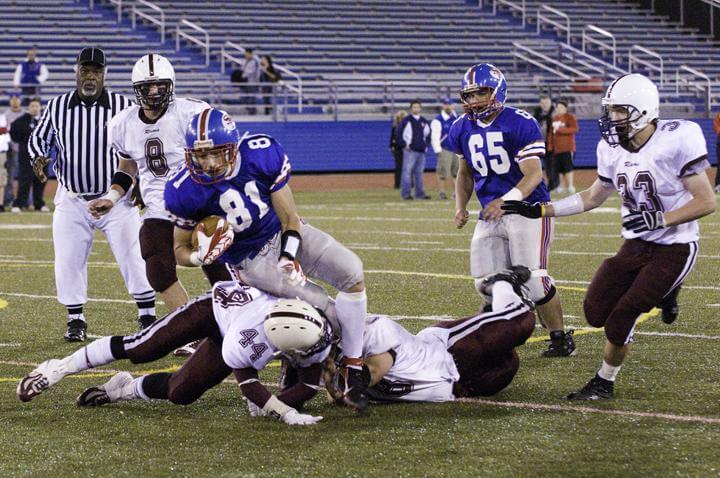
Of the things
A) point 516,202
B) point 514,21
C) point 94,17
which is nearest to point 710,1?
point 514,21

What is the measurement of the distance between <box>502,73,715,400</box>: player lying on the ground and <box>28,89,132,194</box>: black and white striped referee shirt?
275cm

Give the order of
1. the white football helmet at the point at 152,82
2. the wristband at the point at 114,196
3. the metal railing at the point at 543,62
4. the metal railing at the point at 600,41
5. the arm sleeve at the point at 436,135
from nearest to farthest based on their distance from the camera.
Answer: the white football helmet at the point at 152,82 < the wristband at the point at 114,196 < the arm sleeve at the point at 436,135 < the metal railing at the point at 543,62 < the metal railing at the point at 600,41

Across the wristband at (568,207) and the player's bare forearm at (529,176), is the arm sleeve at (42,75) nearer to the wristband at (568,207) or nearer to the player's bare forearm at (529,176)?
the player's bare forearm at (529,176)

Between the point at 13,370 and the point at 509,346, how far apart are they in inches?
96.2

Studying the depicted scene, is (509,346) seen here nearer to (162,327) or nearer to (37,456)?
(162,327)

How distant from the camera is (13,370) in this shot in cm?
611

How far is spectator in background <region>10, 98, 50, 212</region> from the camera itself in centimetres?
1683

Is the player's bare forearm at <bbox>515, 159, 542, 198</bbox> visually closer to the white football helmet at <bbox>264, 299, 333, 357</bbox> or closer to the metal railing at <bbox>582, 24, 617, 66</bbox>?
the white football helmet at <bbox>264, 299, 333, 357</bbox>

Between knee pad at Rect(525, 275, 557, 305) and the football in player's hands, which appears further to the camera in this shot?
knee pad at Rect(525, 275, 557, 305)

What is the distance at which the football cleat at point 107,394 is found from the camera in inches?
204

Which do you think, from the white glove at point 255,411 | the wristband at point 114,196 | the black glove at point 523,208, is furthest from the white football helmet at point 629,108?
the wristband at point 114,196

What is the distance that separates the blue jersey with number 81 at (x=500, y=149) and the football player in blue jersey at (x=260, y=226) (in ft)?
4.77

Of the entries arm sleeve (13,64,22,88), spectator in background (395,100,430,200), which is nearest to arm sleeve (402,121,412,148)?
spectator in background (395,100,430,200)

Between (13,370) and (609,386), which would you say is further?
(13,370)
